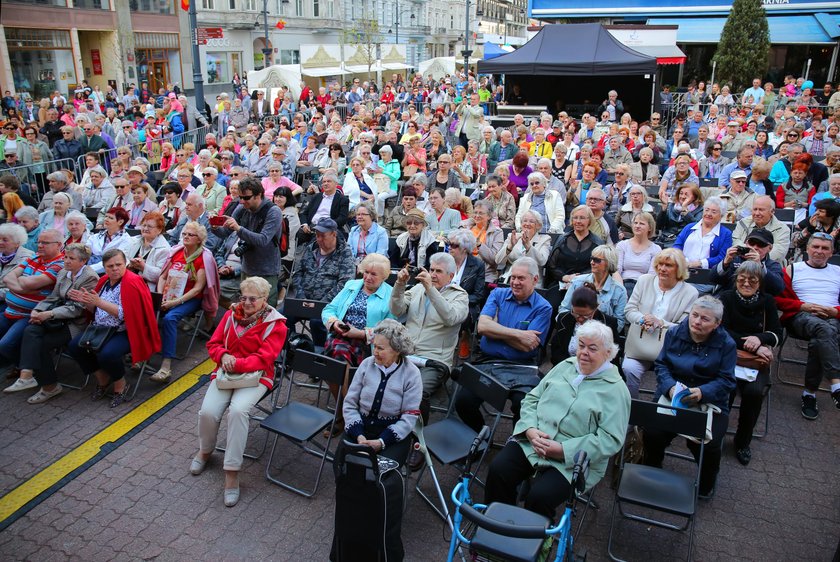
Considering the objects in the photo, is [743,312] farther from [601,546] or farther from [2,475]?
[2,475]

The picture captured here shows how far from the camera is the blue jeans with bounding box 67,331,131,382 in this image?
561cm

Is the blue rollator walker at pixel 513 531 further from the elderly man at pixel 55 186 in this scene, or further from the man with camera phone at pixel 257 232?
the elderly man at pixel 55 186

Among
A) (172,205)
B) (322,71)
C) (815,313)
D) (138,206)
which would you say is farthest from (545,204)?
(322,71)

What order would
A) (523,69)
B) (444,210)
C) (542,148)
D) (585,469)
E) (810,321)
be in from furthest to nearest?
(523,69), (542,148), (444,210), (810,321), (585,469)

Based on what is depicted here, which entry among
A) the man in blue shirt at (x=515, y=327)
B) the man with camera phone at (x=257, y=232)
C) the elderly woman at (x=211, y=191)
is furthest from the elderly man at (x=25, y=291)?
the man in blue shirt at (x=515, y=327)

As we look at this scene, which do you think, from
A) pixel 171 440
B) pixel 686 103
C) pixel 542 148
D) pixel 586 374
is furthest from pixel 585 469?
pixel 686 103

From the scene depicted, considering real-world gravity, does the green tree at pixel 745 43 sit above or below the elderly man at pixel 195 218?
above

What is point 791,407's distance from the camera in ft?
18.2

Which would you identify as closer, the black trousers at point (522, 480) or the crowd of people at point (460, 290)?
the black trousers at point (522, 480)

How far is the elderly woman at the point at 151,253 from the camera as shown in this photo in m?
6.34

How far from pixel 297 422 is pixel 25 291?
3387mm

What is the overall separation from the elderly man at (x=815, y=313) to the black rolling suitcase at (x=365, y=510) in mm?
3905

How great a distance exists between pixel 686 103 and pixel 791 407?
17.6m

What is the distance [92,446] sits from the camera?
505cm
